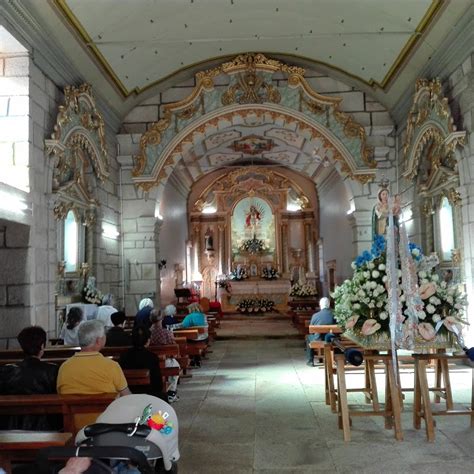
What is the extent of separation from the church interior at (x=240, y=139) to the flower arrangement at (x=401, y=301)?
0.05 meters

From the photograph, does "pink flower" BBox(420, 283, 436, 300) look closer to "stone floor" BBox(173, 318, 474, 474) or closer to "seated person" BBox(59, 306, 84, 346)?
"stone floor" BBox(173, 318, 474, 474)

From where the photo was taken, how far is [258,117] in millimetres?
10508

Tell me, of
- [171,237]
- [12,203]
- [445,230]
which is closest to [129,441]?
[12,203]

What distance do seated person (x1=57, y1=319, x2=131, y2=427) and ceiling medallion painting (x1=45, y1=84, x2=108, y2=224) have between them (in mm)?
4436

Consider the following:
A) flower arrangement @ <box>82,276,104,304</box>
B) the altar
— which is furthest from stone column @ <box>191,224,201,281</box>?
flower arrangement @ <box>82,276,104,304</box>

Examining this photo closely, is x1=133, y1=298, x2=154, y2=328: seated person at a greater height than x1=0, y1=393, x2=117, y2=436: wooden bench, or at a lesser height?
greater

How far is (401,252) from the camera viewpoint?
4594 mm

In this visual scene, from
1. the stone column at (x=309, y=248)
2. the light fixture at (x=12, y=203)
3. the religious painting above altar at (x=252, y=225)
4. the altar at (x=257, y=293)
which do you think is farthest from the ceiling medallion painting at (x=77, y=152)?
the stone column at (x=309, y=248)

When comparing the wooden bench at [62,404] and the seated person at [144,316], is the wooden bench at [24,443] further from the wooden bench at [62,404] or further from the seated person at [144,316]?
the seated person at [144,316]

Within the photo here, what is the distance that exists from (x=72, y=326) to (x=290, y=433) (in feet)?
8.63

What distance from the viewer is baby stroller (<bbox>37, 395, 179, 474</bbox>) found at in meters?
2.03

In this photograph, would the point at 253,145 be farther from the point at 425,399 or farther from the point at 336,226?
the point at 425,399

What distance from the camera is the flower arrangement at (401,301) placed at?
14.6 feet

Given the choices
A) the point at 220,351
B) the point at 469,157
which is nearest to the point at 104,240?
the point at 220,351
